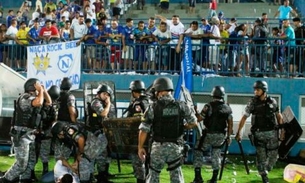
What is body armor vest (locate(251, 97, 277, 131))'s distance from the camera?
12125 millimetres

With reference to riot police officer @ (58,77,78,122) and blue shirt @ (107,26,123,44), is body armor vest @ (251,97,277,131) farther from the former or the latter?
blue shirt @ (107,26,123,44)

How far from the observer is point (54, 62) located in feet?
54.7

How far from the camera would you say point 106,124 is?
11086mm

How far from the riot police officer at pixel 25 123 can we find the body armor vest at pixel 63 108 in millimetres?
659

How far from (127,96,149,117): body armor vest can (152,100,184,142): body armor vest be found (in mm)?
1860

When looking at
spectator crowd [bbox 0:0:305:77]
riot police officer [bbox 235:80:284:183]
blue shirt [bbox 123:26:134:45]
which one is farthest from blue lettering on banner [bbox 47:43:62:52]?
riot police officer [bbox 235:80:284:183]

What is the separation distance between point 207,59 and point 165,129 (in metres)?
7.53

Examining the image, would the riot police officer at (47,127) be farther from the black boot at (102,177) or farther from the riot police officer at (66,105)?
the black boot at (102,177)

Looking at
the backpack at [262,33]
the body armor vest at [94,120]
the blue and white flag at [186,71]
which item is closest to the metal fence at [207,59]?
the backpack at [262,33]

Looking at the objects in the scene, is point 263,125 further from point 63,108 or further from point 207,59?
point 207,59

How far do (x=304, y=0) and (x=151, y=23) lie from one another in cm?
727

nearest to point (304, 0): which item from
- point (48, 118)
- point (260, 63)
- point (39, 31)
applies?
point (260, 63)

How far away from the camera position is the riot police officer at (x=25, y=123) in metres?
10.9

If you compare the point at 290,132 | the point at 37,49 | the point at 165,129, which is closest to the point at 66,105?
the point at 165,129
